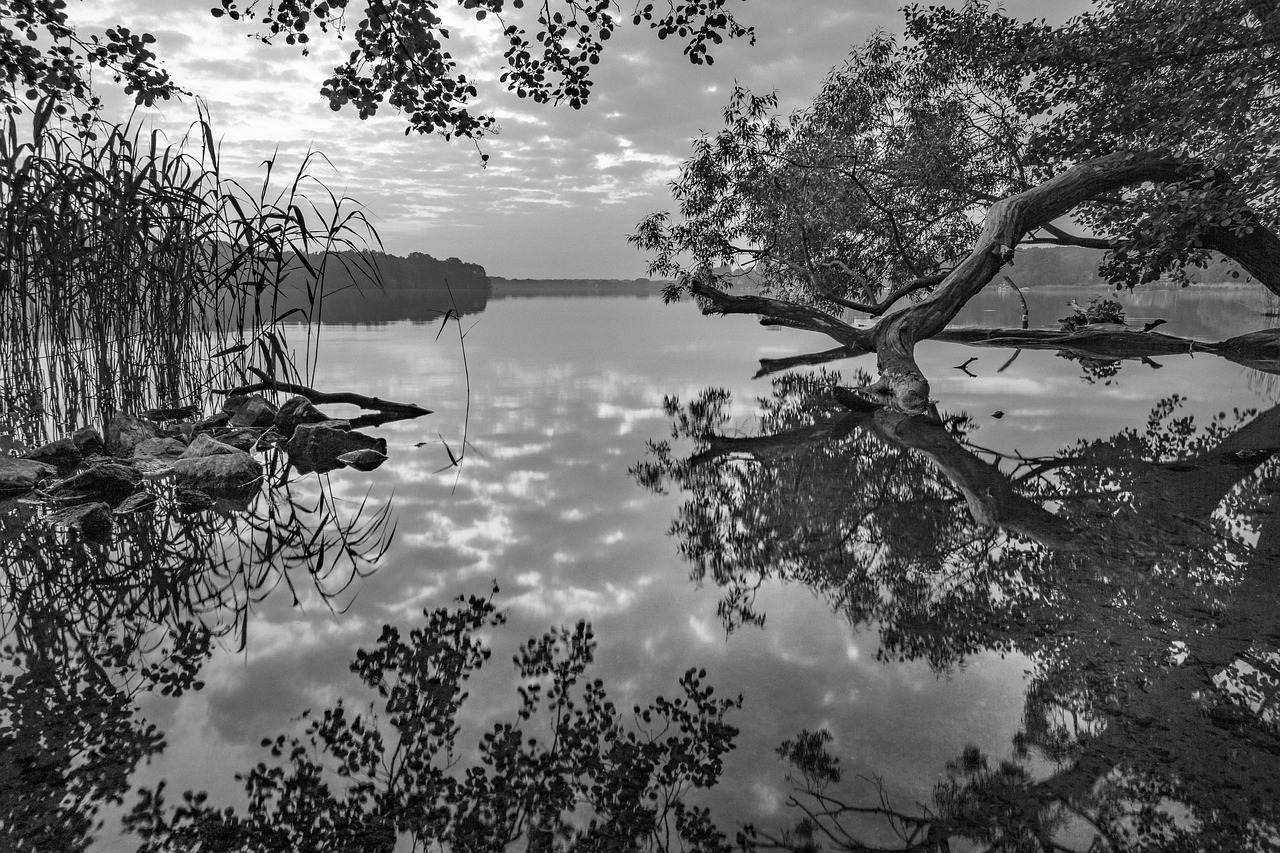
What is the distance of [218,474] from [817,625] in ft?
12.9

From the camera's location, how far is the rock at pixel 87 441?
4.90m

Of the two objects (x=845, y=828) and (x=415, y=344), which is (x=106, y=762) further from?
(x=415, y=344)

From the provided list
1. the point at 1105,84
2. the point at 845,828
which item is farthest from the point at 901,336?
the point at 845,828

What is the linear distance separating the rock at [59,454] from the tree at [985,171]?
280 inches

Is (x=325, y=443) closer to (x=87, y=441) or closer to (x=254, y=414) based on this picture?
(x=254, y=414)

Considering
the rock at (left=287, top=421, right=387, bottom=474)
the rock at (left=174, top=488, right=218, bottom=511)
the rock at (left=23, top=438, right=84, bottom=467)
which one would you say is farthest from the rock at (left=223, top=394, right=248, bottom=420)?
the rock at (left=174, top=488, right=218, bottom=511)

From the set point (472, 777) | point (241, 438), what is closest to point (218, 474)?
point (241, 438)

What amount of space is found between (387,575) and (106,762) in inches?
56.7

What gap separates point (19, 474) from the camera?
14.5 ft

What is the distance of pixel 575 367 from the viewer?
40.3ft

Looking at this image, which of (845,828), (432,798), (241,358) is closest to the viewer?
(845,828)

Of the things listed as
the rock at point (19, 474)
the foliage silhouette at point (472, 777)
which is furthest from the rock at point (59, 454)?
the foliage silhouette at point (472, 777)

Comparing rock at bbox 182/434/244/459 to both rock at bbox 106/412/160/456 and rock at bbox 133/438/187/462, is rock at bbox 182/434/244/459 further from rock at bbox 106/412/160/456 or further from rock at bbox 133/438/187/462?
rock at bbox 106/412/160/456

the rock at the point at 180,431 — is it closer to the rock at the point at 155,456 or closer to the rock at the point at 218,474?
Result: the rock at the point at 155,456
